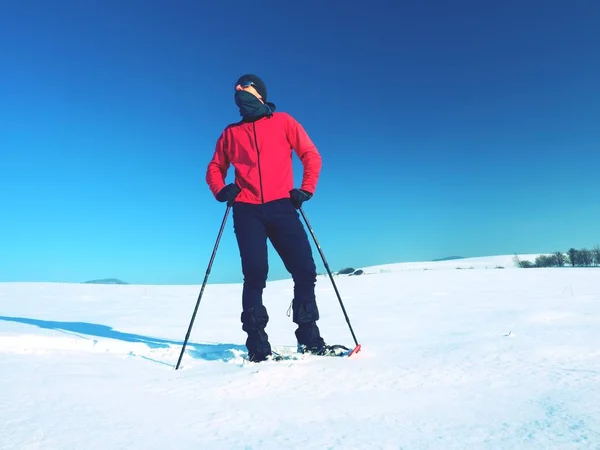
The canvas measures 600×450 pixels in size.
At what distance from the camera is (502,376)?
6.77 feet

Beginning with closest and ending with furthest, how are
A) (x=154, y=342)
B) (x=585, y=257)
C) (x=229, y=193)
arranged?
(x=229, y=193) < (x=154, y=342) < (x=585, y=257)

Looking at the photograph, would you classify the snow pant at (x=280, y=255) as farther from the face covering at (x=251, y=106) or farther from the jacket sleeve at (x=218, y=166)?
the face covering at (x=251, y=106)

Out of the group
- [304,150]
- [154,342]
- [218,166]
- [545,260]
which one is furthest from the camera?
[545,260]

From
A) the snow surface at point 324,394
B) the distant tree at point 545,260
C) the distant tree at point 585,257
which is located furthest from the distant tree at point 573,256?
the snow surface at point 324,394

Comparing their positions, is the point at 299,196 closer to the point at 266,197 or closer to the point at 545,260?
the point at 266,197

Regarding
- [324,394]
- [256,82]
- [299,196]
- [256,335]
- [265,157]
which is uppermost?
[256,82]

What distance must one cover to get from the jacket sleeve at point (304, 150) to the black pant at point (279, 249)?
373mm

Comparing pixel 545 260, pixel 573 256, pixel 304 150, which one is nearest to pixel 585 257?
pixel 573 256

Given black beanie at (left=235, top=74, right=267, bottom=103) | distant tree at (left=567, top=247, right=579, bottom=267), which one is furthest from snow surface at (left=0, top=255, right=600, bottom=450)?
distant tree at (left=567, top=247, right=579, bottom=267)

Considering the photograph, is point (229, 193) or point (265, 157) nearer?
point (229, 193)

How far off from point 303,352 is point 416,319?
2109 millimetres

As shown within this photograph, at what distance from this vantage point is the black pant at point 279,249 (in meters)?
3.40

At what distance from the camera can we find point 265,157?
3.55m

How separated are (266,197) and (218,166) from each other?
74 centimetres
